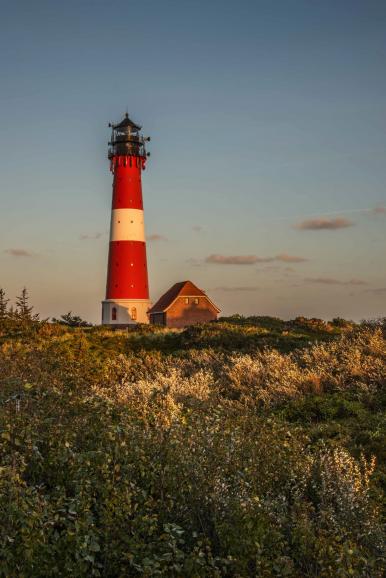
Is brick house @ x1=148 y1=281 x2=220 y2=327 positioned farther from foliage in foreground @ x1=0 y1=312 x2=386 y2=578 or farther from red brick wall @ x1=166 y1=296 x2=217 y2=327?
foliage in foreground @ x1=0 y1=312 x2=386 y2=578

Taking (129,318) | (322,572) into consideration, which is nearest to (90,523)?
(322,572)

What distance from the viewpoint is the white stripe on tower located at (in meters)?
44.6

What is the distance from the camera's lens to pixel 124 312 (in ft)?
146

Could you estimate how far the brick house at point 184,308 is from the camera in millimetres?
51625

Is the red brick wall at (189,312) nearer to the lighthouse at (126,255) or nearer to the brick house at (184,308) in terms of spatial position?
the brick house at (184,308)

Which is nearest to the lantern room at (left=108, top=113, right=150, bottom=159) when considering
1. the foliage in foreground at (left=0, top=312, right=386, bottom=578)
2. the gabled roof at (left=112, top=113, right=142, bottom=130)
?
the gabled roof at (left=112, top=113, right=142, bottom=130)

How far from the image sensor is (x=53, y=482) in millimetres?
7664

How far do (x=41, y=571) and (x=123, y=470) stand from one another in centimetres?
169

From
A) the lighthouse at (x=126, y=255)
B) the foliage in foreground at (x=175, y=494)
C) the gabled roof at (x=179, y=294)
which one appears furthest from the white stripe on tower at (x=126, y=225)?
the foliage in foreground at (x=175, y=494)

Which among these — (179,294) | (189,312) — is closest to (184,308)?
(189,312)

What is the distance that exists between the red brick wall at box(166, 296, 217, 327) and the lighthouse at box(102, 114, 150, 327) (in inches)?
241

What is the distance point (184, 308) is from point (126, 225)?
1012 cm

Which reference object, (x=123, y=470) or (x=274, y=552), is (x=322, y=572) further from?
(x=123, y=470)

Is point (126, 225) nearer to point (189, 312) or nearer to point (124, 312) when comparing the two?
point (124, 312)
